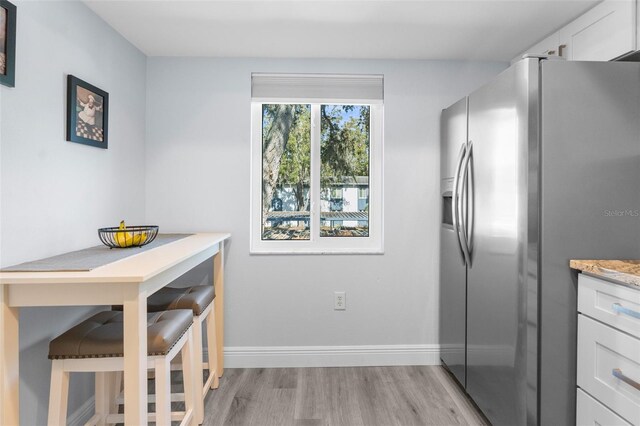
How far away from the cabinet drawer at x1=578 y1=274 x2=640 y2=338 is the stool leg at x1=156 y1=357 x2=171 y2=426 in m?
1.82

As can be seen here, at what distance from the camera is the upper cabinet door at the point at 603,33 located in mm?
1815

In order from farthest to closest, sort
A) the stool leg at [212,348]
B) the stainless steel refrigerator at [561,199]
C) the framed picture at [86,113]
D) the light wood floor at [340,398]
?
the stool leg at [212,348], the light wood floor at [340,398], the framed picture at [86,113], the stainless steel refrigerator at [561,199]

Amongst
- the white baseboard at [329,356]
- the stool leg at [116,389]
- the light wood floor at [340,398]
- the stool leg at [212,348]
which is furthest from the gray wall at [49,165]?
the white baseboard at [329,356]

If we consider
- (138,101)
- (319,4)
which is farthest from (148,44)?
(319,4)

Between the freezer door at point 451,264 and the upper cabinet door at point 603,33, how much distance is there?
0.64 m

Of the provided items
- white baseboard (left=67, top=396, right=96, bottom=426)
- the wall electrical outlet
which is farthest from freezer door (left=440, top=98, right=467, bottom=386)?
white baseboard (left=67, top=396, right=96, bottom=426)

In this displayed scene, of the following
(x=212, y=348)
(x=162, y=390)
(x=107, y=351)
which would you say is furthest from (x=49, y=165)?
(x=212, y=348)

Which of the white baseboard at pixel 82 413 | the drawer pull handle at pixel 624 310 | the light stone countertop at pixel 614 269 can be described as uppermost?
the light stone countertop at pixel 614 269

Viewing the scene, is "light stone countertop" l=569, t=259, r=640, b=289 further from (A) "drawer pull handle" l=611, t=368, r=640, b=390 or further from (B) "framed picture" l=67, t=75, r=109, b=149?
(B) "framed picture" l=67, t=75, r=109, b=149

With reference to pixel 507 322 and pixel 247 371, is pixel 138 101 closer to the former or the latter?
pixel 247 371

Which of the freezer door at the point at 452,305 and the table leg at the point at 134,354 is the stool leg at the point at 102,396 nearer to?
the table leg at the point at 134,354

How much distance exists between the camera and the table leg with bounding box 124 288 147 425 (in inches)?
53.7

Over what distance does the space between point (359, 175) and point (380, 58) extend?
877mm

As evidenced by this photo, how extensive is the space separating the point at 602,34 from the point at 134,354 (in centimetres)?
259
